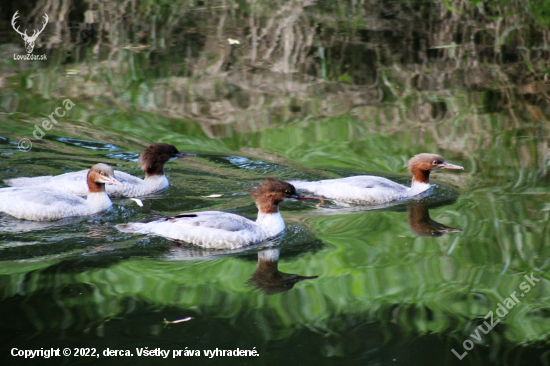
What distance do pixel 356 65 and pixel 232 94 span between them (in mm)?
2837

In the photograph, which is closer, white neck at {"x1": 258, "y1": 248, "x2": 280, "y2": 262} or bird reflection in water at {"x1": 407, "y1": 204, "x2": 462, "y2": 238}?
white neck at {"x1": 258, "y1": 248, "x2": 280, "y2": 262}

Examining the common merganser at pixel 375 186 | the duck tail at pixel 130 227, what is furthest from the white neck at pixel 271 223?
the common merganser at pixel 375 186

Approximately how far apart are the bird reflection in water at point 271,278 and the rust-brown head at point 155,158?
2928 mm

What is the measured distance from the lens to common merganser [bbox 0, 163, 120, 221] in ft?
23.3

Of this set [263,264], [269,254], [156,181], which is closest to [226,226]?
[269,254]

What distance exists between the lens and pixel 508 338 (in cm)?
482

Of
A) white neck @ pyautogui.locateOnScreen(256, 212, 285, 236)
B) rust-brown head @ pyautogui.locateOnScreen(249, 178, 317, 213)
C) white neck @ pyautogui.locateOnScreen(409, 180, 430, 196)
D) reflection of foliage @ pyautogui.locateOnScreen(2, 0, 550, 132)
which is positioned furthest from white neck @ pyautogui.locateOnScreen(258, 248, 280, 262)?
reflection of foliage @ pyautogui.locateOnScreen(2, 0, 550, 132)

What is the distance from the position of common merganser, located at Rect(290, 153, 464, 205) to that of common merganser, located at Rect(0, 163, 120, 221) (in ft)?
8.14

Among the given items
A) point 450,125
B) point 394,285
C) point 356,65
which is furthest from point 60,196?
point 356,65

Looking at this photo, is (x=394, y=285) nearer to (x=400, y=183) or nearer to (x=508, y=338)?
(x=508, y=338)

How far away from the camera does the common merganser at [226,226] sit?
636cm

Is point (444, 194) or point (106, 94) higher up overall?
point (106, 94)

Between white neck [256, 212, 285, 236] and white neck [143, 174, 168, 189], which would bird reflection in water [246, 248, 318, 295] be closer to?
white neck [256, 212, 285, 236]

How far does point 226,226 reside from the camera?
6332mm
